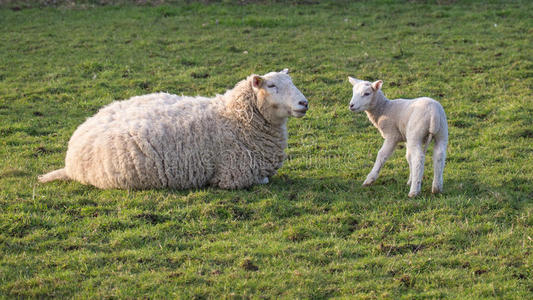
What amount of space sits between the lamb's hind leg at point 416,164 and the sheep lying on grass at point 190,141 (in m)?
1.48

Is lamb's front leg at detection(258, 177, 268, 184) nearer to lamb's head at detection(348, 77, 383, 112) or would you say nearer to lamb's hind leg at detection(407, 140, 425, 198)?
lamb's head at detection(348, 77, 383, 112)

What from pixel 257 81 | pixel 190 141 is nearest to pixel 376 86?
pixel 257 81

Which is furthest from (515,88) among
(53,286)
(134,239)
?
(53,286)

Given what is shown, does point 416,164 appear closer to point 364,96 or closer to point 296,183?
point 364,96

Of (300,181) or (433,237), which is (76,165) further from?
(433,237)

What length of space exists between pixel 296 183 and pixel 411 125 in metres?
1.80

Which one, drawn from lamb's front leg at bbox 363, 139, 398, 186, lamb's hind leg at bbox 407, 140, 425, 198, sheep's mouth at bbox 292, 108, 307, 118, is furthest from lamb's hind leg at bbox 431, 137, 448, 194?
sheep's mouth at bbox 292, 108, 307, 118

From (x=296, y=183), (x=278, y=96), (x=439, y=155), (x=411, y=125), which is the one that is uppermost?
(x=278, y=96)

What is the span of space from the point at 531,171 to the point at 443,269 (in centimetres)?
375

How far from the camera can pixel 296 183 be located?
9.30 meters

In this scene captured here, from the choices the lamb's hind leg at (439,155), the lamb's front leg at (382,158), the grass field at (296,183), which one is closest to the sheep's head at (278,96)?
the grass field at (296,183)

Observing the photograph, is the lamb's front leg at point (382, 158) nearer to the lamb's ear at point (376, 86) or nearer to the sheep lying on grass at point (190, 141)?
the lamb's ear at point (376, 86)

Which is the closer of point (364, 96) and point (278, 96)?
point (364, 96)

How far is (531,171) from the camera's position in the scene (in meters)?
9.62
